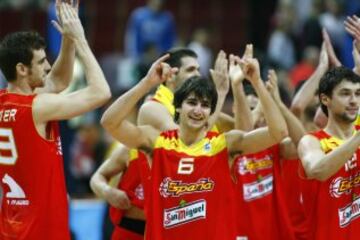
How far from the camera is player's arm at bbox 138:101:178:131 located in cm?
990

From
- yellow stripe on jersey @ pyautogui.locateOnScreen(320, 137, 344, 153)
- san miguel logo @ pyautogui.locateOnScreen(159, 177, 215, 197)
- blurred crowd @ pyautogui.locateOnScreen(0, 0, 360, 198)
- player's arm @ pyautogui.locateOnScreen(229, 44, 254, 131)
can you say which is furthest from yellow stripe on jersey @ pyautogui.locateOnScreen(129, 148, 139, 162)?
blurred crowd @ pyautogui.locateOnScreen(0, 0, 360, 198)

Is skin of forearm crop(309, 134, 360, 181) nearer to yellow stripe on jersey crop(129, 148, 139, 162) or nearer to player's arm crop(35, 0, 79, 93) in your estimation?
player's arm crop(35, 0, 79, 93)

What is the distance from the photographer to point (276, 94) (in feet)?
33.1

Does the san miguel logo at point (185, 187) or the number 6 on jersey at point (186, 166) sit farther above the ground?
the number 6 on jersey at point (186, 166)

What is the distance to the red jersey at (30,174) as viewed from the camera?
8836 millimetres

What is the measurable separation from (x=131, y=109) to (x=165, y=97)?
1230 millimetres

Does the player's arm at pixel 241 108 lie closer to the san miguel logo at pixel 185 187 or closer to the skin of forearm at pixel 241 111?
the skin of forearm at pixel 241 111

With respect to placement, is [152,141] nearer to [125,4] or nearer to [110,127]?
[110,127]

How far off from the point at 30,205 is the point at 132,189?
82.4 inches

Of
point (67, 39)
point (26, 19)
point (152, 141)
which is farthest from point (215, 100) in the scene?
point (26, 19)

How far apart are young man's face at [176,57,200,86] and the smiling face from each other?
1759mm

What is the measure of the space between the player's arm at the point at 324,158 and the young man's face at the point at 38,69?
87.7 inches

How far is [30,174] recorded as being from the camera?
8.88 meters

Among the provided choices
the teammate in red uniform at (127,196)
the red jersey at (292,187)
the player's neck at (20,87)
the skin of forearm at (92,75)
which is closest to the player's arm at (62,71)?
the player's neck at (20,87)
